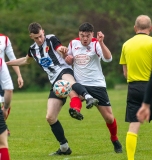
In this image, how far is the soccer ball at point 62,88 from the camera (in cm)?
941

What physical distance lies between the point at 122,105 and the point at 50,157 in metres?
13.5

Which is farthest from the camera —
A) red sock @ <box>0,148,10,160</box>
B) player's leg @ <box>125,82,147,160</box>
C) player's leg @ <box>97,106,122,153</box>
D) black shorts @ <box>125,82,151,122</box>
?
player's leg @ <box>97,106,122,153</box>

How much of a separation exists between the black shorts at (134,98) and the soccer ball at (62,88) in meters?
1.32

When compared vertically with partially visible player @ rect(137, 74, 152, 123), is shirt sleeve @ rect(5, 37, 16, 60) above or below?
below

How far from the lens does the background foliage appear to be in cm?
4541

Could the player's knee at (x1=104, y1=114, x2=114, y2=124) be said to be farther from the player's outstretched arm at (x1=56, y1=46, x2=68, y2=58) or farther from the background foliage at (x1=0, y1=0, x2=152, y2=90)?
the background foliage at (x1=0, y1=0, x2=152, y2=90)

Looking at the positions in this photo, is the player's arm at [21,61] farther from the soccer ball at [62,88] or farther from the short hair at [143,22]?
the short hair at [143,22]

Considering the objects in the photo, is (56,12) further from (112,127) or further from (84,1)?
(112,127)

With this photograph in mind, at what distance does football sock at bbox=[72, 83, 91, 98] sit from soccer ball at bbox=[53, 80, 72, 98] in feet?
0.26

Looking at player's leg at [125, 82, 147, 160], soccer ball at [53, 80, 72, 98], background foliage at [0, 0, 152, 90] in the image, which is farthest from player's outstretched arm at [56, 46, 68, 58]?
background foliage at [0, 0, 152, 90]

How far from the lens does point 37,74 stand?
148 feet

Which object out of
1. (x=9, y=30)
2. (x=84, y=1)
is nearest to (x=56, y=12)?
(x=84, y=1)

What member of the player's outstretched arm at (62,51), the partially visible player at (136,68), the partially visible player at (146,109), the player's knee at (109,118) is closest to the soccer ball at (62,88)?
the player's outstretched arm at (62,51)

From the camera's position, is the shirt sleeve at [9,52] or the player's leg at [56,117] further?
the shirt sleeve at [9,52]
